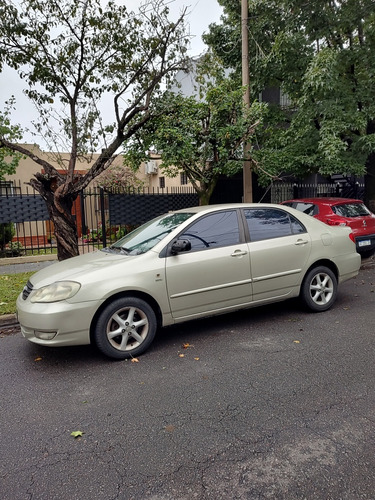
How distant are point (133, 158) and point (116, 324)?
7043 millimetres

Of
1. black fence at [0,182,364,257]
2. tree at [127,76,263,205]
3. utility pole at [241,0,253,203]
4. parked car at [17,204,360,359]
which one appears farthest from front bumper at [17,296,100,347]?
utility pole at [241,0,253,203]

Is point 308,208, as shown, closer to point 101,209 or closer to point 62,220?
point 101,209

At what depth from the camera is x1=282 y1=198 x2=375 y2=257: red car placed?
8430 mm

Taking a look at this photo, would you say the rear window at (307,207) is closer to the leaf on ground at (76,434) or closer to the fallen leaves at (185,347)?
the fallen leaves at (185,347)

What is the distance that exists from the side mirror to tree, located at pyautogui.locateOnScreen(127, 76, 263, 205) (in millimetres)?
4946

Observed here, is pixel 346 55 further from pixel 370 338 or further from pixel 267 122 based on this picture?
pixel 370 338

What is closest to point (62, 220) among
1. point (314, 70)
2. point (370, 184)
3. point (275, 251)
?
point (275, 251)

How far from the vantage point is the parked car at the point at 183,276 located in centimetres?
374

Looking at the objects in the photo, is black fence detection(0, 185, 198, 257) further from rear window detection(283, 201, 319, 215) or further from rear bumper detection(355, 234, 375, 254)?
rear bumper detection(355, 234, 375, 254)

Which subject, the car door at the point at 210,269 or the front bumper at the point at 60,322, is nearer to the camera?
the front bumper at the point at 60,322

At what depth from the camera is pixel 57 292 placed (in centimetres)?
374

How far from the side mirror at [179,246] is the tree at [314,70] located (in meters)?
6.60

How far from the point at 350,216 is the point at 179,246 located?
5.94 m

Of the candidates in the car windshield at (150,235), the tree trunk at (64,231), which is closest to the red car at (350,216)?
the car windshield at (150,235)
